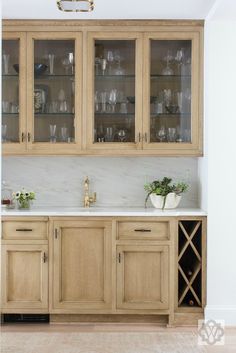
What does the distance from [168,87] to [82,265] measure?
1559 mm

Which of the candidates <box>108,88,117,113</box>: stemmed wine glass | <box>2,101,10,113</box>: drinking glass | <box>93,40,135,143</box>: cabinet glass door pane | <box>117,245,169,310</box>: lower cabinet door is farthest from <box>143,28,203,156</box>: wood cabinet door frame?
<box>2,101,10,113</box>: drinking glass

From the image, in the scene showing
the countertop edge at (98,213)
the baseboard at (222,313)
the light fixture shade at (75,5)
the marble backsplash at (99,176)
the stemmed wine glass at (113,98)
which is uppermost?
the light fixture shade at (75,5)

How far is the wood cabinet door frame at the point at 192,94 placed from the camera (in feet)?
14.0

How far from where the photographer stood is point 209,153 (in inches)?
162

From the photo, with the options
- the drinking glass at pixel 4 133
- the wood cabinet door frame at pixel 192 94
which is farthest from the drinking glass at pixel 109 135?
the drinking glass at pixel 4 133

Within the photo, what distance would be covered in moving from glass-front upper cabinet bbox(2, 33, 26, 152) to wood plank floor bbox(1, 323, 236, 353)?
1425mm

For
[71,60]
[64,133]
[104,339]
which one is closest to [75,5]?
[71,60]

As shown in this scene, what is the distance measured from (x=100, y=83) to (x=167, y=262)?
1.51 m

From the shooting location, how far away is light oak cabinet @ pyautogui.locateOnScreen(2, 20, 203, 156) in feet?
14.0

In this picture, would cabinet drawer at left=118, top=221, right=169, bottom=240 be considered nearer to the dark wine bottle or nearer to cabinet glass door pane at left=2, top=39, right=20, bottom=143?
the dark wine bottle

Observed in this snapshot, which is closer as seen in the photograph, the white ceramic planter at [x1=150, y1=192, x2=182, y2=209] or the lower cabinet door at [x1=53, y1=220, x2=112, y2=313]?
the lower cabinet door at [x1=53, y1=220, x2=112, y2=313]

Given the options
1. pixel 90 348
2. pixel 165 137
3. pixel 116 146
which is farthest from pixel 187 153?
pixel 90 348

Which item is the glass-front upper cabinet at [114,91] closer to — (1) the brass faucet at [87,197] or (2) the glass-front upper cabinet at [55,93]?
(2) the glass-front upper cabinet at [55,93]

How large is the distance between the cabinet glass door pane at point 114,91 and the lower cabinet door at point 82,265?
0.75 metres
